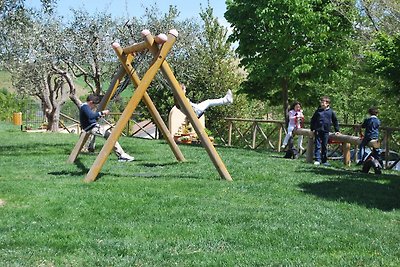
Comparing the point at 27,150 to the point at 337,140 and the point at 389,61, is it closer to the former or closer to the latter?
the point at 337,140

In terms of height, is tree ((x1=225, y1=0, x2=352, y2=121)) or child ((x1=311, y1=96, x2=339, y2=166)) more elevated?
tree ((x1=225, y1=0, x2=352, y2=121))

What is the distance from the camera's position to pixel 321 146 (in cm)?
1428

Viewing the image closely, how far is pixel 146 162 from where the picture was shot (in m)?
13.4

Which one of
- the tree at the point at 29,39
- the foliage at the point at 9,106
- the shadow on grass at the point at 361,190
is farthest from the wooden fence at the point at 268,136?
the foliage at the point at 9,106

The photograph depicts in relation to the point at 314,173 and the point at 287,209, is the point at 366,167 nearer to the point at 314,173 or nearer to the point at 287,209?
the point at 314,173

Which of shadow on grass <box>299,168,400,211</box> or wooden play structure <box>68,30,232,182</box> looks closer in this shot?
shadow on grass <box>299,168,400,211</box>

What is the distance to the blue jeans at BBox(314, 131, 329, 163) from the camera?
14156mm

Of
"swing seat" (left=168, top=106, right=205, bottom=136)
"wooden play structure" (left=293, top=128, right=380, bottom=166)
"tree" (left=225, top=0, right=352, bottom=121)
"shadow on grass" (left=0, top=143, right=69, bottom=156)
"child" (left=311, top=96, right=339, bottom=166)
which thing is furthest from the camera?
"swing seat" (left=168, top=106, right=205, bottom=136)

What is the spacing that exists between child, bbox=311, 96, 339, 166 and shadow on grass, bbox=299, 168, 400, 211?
7.36 feet

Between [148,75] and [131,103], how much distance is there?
0.60 meters

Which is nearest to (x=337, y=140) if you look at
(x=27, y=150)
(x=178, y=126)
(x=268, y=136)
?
(x=268, y=136)

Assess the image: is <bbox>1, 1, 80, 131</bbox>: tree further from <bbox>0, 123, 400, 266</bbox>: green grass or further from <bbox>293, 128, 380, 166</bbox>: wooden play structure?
<bbox>293, 128, 380, 166</bbox>: wooden play structure

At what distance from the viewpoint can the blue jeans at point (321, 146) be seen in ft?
46.4

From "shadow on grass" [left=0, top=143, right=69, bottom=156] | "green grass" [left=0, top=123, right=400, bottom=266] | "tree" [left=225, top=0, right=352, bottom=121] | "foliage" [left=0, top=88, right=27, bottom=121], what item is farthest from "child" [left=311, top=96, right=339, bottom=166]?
"foliage" [left=0, top=88, right=27, bottom=121]
